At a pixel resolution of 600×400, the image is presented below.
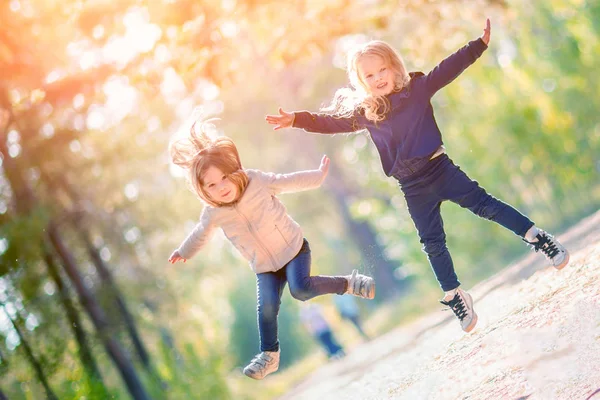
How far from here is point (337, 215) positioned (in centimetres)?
3606

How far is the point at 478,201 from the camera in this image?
600cm

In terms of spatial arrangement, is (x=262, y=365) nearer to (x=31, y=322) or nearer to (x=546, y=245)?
(x=546, y=245)

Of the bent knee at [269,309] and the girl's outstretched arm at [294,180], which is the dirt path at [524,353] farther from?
the girl's outstretched arm at [294,180]

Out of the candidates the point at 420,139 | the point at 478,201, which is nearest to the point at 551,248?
the point at 478,201

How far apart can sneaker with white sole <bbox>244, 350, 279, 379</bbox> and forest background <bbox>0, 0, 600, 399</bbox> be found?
3.36ft

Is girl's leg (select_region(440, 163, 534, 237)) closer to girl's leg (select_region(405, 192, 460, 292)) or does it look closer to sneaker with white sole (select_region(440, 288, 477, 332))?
girl's leg (select_region(405, 192, 460, 292))

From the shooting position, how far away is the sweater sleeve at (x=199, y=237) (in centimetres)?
617

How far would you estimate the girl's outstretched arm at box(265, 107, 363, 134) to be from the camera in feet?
20.2

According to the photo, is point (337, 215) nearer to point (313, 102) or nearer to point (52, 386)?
point (313, 102)

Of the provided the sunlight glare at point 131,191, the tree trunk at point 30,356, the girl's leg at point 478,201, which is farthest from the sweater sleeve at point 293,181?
the sunlight glare at point 131,191

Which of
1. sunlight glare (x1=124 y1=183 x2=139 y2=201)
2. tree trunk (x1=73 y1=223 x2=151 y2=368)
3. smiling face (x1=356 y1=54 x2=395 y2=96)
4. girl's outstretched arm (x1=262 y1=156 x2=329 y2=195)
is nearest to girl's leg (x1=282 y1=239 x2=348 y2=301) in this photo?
girl's outstretched arm (x1=262 y1=156 x2=329 y2=195)

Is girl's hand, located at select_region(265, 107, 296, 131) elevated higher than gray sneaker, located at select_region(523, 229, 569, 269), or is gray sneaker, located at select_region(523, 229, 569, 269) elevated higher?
girl's hand, located at select_region(265, 107, 296, 131)

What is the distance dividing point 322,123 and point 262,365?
173 centimetres

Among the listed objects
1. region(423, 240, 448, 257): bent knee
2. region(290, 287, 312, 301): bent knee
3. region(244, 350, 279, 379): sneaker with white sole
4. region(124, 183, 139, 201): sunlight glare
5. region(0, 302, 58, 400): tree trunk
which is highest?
region(124, 183, 139, 201): sunlight glare
